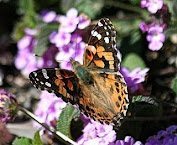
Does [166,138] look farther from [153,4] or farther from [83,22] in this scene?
[83,22]

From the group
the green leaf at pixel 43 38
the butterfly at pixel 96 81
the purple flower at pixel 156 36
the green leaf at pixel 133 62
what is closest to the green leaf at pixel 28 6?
the green leaf at pixel 43 38

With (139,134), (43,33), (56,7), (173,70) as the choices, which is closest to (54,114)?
(139,134)

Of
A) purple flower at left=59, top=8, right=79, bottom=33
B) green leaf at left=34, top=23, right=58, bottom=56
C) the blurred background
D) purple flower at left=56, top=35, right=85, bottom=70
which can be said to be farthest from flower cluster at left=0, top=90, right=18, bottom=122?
green leaf at left=34, top=23, right=58, bottom=56

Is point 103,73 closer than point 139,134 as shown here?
Yes

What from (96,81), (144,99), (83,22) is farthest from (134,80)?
(83,22)

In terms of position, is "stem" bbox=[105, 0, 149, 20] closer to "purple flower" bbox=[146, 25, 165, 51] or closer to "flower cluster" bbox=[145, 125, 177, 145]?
"purple flower" bbox=[146, 25, 165, 51]

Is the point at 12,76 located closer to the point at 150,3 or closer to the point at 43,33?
the point at 43,33

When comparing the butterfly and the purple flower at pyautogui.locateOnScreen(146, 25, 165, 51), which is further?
the purple flower at pyautogui.locateOnScreen(146, 25, 165, 51)
